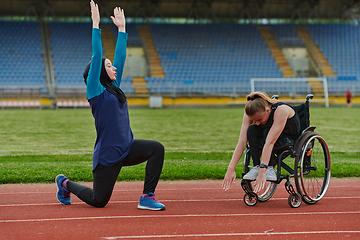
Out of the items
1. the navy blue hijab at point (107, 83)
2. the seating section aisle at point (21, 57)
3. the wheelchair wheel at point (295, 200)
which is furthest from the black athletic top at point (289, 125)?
the seating section aisle at point (21, 57)

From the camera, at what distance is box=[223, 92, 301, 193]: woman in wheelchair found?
434cm

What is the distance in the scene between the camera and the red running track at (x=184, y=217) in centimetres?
373

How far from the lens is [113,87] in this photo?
4.37 meters

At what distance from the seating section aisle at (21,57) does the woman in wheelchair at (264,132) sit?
26.8m

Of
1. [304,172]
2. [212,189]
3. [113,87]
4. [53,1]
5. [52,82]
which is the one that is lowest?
[212,189]

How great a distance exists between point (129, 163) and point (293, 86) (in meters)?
28.4

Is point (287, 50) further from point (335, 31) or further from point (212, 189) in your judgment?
point (212, 189)

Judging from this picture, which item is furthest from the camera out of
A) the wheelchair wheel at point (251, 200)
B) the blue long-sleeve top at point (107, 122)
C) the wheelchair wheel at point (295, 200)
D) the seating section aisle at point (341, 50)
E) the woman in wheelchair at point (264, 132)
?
the seating section aisle at point (341, 50)

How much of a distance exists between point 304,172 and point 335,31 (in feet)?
120

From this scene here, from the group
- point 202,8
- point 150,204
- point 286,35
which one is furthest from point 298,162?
point 202,8

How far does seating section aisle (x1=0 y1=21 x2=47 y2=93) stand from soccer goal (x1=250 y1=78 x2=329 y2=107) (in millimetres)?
16040

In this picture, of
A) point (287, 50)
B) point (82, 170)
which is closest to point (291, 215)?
point (82, 170)

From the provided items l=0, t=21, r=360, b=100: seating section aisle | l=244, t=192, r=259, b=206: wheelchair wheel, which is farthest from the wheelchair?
l=0, t=21, r=360, b=100: seating section aisle

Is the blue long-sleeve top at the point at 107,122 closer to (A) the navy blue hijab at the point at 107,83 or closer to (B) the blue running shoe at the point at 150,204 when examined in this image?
(A) the navy blue hijab at the point at 107,83
